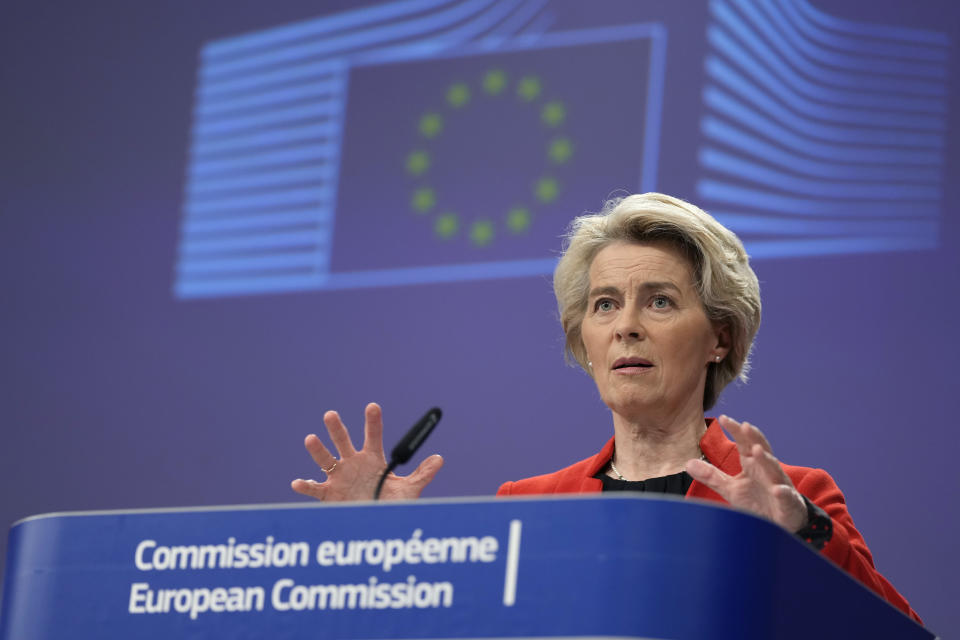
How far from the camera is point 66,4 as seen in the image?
4.70 m

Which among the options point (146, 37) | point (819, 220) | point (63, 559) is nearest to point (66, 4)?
point (146, 37)

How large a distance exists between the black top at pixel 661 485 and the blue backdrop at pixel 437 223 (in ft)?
3.54

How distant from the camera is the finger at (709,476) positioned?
5.12 feet

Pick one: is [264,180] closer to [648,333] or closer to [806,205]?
[806,205]

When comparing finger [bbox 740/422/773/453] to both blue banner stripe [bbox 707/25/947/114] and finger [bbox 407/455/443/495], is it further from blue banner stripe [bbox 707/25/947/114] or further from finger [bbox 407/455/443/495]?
blue banner stripe [bbox 707/25/947/114]

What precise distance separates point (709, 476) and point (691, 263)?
86 centimetres

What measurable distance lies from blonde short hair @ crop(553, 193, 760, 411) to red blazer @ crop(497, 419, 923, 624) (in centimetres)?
18

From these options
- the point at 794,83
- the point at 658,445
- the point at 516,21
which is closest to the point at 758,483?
the point at 658,445

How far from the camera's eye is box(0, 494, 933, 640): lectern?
125cm

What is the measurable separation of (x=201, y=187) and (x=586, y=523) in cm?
321

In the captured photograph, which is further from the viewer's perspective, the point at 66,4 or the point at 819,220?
the point at 66,4

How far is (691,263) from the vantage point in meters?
2.38

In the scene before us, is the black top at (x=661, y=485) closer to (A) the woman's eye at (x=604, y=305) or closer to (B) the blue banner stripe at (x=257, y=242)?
(A) the woman's eye at (x=604, y=305)

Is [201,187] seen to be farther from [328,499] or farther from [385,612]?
[385,612]
